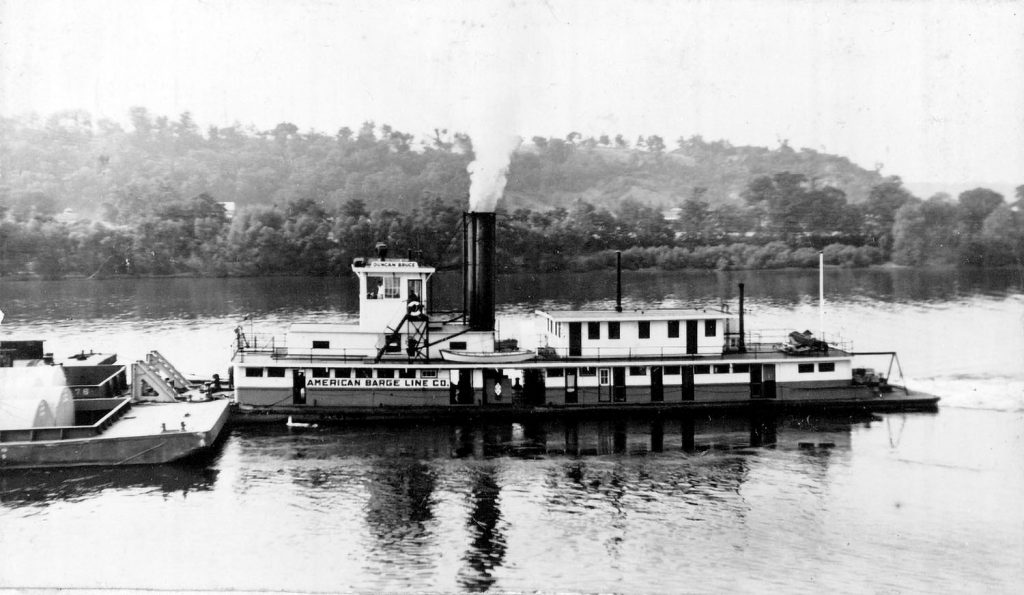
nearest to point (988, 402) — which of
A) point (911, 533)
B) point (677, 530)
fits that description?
point (911, 533)

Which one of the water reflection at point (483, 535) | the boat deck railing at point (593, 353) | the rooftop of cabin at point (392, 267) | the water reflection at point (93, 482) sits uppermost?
the rooftop of cabin at point (392, 267)

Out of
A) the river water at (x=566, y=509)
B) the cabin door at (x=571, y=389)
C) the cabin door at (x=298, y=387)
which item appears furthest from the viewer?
the cabin door at (x=571, y=389)

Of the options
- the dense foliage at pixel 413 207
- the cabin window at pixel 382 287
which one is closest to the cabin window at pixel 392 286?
the cabin window at pixel 382 287

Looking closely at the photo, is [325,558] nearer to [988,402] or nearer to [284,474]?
[284,474]

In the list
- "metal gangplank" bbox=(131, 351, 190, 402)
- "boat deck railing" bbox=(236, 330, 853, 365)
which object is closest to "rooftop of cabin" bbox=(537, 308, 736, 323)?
"boat deck railing" bbox=(236, 330, 853, 365)

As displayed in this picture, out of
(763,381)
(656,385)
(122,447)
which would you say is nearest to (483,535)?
(122,447)

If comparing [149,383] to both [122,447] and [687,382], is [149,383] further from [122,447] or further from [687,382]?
[687,382]

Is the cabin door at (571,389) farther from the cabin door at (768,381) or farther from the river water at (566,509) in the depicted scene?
the cabin door at (768,381)
